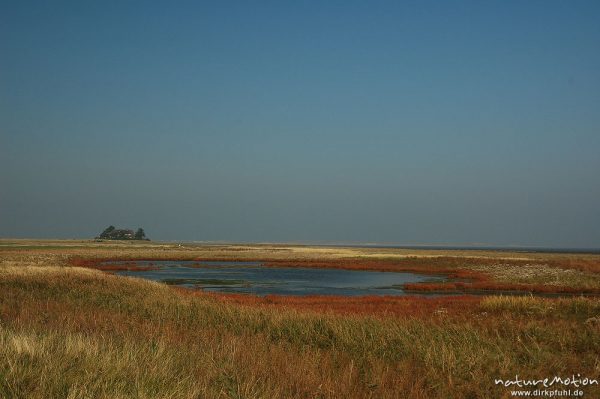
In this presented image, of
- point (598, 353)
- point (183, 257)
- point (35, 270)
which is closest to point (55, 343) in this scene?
point (598, 353)

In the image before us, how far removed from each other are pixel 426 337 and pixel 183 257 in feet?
240

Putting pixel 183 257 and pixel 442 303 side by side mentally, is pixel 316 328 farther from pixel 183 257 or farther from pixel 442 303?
pixel 183 257

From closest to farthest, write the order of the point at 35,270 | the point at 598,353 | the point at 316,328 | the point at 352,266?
the point at 598,353 < the point at 316,328 < the point at 35,270 < the point at 352,266

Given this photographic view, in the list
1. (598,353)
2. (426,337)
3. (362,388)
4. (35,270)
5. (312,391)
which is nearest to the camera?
(312,391)

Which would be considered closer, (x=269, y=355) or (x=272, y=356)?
(x=272, y=356)

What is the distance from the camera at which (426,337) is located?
11242 millimetres

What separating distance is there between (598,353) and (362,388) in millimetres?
5901

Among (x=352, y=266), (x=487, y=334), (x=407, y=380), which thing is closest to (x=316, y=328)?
(x=487, y=334)

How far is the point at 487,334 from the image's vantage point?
1180cm

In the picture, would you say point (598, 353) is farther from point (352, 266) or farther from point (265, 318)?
point (352, 266)

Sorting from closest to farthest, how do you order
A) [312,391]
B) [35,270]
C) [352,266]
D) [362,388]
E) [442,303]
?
[312,391]
[362,388]
[442,303]
[35,270]
[352,266]

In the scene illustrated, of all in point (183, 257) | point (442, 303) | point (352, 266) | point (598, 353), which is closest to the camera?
point (598, 353)

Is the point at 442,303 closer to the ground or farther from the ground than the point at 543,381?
closer to the ground

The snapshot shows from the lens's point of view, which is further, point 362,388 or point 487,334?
point 487,334
